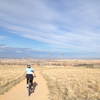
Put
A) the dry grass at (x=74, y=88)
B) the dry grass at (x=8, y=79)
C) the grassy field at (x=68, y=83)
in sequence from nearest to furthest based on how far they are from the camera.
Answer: the dry grass at (x=74, y=88), the grassy field at (x=68, y=83), the dry grass at (x=8, y=79)

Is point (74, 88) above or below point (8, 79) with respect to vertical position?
below

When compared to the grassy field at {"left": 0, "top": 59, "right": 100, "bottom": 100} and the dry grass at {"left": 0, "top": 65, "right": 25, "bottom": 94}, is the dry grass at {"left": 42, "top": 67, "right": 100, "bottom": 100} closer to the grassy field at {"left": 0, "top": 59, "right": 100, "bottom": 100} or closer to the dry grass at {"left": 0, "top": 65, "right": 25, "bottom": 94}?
the grassy field at {"left": 0, "top": 59, "right": 100, "bottom": 100}

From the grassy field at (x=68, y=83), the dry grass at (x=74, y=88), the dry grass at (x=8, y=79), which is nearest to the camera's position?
the dry grass at (x=74, y=88)

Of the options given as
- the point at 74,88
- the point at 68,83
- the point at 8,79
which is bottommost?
the point at 74,88

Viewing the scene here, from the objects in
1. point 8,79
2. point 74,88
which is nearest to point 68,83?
point 74,88

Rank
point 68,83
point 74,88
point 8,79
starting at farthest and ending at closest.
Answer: point 8,79
point 68,83
point 74,88

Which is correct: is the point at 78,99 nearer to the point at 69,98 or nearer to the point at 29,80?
the point at 69,98

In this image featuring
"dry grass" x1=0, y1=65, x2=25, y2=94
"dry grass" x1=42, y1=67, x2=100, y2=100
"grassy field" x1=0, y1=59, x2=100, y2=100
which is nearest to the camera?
"dry grass" x1=42, y1=67, x2=100, y2=100

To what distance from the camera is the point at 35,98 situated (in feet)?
49.3

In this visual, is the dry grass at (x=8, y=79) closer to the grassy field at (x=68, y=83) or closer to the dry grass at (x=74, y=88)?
the grassy field at (x=68, y=83)

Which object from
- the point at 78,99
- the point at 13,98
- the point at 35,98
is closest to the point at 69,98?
the point at 78,99

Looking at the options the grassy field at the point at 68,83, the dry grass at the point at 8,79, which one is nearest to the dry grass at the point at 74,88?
the grassy field at the point at 68,83

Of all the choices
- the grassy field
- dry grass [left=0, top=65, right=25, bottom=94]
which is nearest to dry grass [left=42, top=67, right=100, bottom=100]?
the grassy field

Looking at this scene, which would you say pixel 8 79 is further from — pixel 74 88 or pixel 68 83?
pixel 74 88
